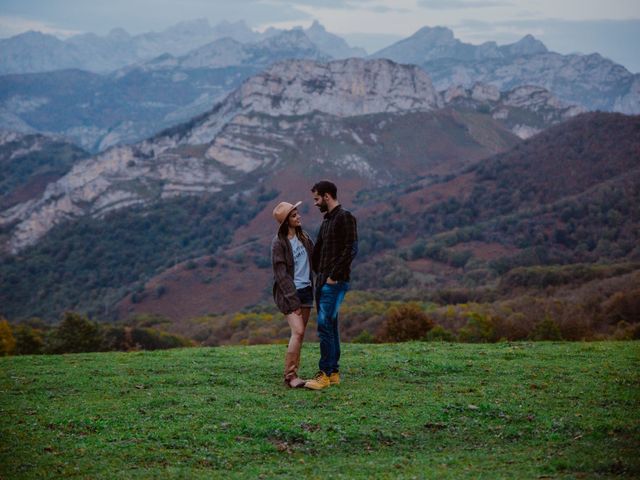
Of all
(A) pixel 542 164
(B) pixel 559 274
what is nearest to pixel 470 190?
(A) pixel 542 164

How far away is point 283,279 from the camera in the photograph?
35.2 feet

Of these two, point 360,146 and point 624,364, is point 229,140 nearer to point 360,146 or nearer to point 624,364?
point 360,146

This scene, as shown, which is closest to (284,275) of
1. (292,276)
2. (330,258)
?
(292,276)

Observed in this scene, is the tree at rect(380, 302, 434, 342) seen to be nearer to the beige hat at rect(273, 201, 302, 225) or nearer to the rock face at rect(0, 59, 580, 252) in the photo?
the beige hat at rect(273, 201, 302, 225)

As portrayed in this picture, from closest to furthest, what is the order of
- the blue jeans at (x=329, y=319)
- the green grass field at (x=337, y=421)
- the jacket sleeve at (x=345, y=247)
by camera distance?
the green grass field at (x=337, y=421), the jacket sleeve at (x=345, y=247), the blue jeans at (x=329, y=319)

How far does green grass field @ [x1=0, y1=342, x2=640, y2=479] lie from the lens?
25.1 feet

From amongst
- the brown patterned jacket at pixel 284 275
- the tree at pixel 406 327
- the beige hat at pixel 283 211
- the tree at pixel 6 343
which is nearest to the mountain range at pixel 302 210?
the tree at pixel 406 327

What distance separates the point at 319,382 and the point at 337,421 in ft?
5.54

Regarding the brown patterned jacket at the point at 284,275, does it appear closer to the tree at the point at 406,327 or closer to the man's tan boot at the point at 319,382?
the man's tan boot at the point at 319,382

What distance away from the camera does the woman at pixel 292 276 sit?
10727 millimetres

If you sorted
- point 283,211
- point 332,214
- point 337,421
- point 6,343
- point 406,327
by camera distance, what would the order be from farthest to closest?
point 6,343 → point 406,327 → point 283,211 → point 332,214 → point 337,421

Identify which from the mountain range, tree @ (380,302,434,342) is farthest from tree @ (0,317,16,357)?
the mountain range

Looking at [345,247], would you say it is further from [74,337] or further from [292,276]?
[74,337]

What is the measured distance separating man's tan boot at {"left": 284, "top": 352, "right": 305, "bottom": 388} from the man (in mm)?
237
